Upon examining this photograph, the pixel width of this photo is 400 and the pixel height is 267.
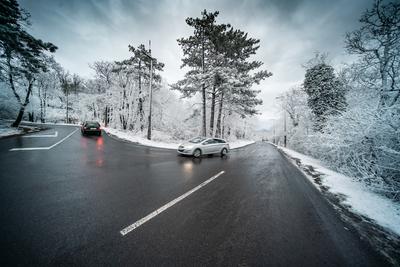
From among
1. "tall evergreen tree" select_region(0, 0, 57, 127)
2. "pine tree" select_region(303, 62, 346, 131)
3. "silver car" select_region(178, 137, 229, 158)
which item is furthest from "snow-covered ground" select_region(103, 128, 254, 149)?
"pine tree" select_region(303, 62, 346, 131)

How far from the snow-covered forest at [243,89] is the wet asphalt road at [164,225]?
3.29 m

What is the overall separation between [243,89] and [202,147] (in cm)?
983

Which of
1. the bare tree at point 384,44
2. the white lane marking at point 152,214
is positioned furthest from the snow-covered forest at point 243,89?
the white lane marking at point 152,214

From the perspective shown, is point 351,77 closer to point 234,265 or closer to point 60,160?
point 234,265

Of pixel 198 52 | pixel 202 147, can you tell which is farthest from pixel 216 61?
pixel 202 147

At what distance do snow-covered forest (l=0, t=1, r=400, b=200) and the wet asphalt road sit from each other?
3.29 metres

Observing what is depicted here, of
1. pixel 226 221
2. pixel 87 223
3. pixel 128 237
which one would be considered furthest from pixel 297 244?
pixel 87 223

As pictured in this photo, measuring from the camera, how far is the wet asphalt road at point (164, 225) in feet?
7.48

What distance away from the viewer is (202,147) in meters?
11.5

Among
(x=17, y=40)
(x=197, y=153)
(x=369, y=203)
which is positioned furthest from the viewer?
(x=17, y=40)

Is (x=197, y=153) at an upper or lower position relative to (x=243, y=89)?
lower

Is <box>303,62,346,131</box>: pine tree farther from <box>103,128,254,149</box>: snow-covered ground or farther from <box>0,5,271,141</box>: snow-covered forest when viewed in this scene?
<box>103,128,254,149</box>: snow-covered ground

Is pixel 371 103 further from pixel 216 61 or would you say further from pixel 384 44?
pixel 216 61

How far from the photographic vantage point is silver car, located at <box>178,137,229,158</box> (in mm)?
10945
